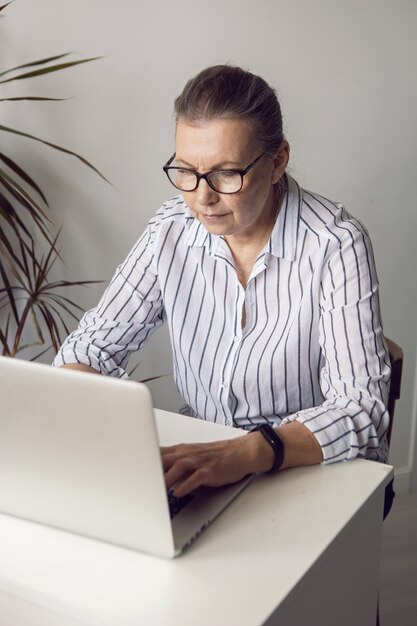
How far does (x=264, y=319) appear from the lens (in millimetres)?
1876

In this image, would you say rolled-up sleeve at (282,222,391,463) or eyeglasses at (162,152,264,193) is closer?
rolled-up sleeve at (282,222,391,463)

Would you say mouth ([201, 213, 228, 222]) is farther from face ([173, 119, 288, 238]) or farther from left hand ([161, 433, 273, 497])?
left hand ([161, 433, 273, 497])

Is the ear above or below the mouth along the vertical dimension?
above

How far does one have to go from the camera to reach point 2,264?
8.30 ft

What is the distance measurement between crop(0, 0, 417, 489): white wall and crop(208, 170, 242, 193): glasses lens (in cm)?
96

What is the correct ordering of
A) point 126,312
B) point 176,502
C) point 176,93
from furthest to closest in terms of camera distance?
point 176,93, point 126,312, point 176,502

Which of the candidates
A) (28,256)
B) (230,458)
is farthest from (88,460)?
(28,256)

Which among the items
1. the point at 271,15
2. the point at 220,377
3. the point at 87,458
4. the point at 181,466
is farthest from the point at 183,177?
the point at 271,15

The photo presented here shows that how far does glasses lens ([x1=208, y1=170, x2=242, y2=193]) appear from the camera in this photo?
5.51 ft

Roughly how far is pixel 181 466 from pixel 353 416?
15.8 inches

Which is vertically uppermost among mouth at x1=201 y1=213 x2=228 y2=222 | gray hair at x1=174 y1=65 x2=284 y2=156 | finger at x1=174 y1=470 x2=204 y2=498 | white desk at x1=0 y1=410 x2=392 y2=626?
gray hair at x1=174 y1=65 x2=284 y2=156

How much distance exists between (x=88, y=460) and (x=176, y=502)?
0.21 m

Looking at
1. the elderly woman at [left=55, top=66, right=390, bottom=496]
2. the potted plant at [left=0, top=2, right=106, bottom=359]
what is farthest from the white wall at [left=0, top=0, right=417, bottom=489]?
the elderly woman at [left=55, top=66, right=390, bottom=496]

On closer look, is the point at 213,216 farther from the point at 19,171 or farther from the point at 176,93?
the point at 176,93
